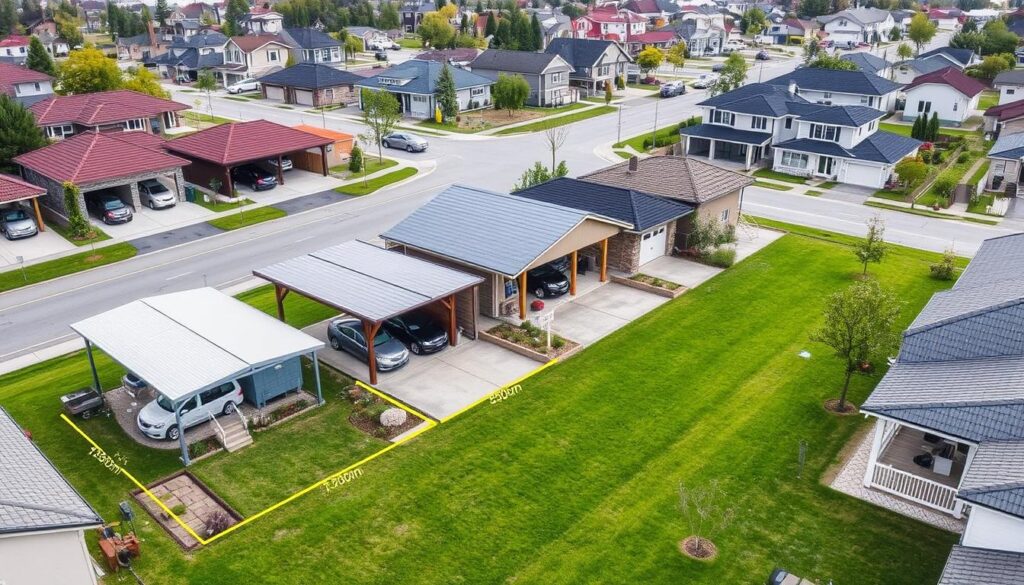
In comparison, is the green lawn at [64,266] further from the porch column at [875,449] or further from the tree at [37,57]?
the tree at [37,57]

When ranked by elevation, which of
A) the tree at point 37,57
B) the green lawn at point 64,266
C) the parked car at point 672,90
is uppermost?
the tree at point 37,57

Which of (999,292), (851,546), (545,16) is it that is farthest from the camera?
(545,16)

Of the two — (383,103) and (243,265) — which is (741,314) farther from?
(383,103)

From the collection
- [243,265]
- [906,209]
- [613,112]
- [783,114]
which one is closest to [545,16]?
[613,112]

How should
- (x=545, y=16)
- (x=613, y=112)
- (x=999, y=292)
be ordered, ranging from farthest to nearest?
(x=545, y=16)
(x=613, y=112)
(x=999, y=292)

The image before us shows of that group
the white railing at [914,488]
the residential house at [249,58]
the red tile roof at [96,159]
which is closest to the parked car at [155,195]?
the red tile roof at [96,159]
